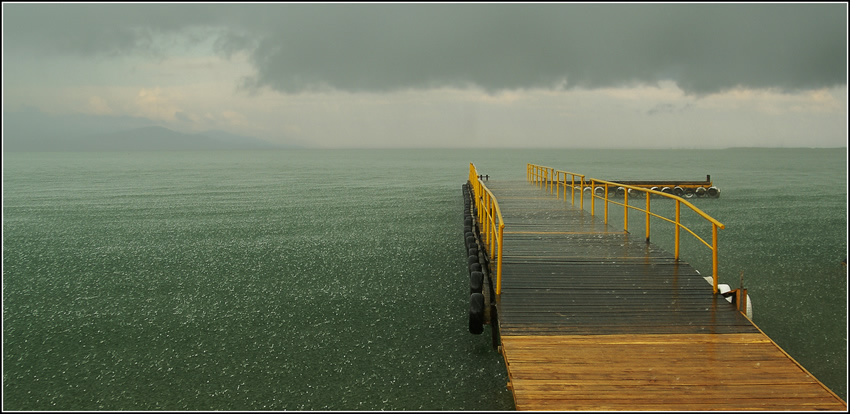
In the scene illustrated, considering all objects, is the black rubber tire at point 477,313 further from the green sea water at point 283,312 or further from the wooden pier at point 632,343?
the green sea water at point 283,312

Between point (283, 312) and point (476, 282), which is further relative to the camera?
point (283, 312)

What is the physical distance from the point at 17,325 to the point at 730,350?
33.4 ft

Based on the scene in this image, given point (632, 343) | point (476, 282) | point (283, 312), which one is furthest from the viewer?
point (283, 312)

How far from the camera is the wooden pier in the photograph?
412 centimetres

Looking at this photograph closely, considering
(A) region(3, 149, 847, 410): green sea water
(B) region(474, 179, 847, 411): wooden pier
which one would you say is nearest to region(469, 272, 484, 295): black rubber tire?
(B) region(474, 179, 847, 411): wooden pier

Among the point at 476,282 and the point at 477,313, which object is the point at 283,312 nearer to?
the point at 476,282

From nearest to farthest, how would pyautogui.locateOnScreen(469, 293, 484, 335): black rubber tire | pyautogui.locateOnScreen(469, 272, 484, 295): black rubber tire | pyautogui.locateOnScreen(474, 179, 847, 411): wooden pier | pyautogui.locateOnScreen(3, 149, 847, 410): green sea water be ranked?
pyautogui.locateOnScreen(474, 179, 847, 411): wooden pier
pyautogui.locateOnScreen(3, 149, 847, 410): green sea water
pyautogui.locateOnScreen(469, 293, 484, 335): black rubber tire
pyautogui.locateOnScreen(469, 272, 484, 295): black rubber tire

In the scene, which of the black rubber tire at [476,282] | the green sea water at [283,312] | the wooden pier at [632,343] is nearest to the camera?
the wooden pier at [632,343]

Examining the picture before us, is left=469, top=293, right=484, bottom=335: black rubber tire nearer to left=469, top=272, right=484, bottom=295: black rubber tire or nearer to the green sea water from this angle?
left=469, top=272, right=484, bottom=295: black rubber tire

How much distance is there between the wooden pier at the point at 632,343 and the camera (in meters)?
4.12

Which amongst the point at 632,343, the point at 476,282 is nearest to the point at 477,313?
the point at 476,282

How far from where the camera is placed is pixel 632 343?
5.04 m

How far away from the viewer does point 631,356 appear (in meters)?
4.77

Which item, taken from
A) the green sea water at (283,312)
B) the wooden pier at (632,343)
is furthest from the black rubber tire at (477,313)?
the green sea water at (283,312)
